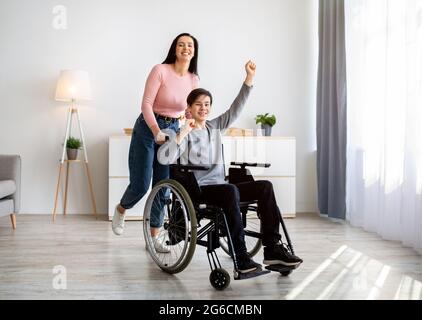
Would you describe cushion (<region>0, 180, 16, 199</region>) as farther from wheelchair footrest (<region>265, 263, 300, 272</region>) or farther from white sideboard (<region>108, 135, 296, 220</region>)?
wheelchair footrest (<region>265, 263, 300, 272</region>)

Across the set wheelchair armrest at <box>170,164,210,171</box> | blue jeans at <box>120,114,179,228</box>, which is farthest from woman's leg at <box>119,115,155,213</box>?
wheelchair armrest at <box>170,164,210,171</box>

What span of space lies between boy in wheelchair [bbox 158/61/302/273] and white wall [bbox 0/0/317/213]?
83.9 inches

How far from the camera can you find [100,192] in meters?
4.46

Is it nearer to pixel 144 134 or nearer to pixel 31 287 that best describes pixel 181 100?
pixel 144 134

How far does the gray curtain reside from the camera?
3893mm

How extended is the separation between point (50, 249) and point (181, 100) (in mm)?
1198

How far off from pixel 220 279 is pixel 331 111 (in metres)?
2.38

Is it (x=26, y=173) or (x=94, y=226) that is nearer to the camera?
(x=94, y=226)

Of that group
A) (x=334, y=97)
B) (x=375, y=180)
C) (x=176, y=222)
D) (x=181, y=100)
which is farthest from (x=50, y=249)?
(x=334, y=97)

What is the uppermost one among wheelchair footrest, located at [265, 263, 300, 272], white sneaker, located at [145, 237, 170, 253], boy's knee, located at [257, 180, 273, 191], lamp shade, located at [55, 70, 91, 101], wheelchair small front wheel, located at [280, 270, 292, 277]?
lamp shade, located at [55, 70, 91, 101]

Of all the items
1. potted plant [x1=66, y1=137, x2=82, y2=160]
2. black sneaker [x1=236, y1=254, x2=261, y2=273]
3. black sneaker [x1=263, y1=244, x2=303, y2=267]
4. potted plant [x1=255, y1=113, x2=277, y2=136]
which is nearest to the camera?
black sneaker [x1=236, y1=254, x2=261, y2=273]

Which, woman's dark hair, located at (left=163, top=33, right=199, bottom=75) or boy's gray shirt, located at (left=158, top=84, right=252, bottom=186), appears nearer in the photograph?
boy's gray shirt, located at (left=158, top=84, right=252, bottom=186)

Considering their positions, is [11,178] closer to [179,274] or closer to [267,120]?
[179,274]

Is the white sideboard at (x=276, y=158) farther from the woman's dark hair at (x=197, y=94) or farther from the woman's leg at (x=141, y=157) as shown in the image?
the woman's dark hair at (x=197, y=94)
